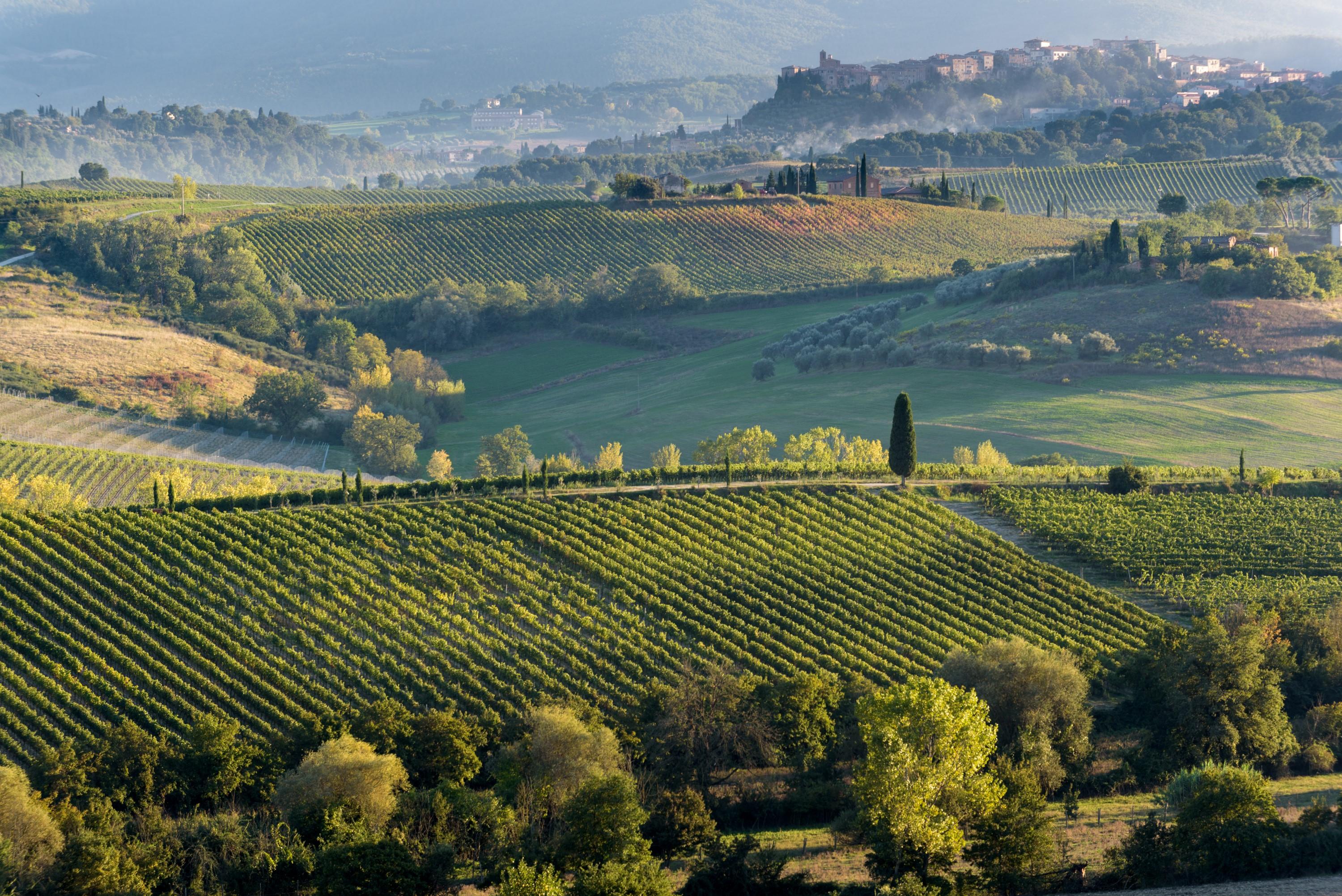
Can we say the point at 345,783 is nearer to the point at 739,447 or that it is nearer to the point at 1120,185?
the point at 739,447

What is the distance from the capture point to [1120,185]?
546ft

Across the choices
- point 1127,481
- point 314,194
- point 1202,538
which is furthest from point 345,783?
point 314,194

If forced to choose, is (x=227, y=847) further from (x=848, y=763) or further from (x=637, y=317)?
(x=637, y=317)

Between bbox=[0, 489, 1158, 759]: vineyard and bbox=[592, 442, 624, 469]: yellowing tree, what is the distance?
1883 cm

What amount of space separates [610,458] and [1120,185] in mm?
111379

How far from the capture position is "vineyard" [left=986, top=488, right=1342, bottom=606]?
171 ft

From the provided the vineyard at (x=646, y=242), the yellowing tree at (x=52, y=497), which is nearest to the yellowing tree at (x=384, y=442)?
the yellowing tree at (x=52, y=497)

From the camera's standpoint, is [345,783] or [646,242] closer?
[345,783]

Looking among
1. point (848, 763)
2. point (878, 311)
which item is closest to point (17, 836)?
point (848, 763)

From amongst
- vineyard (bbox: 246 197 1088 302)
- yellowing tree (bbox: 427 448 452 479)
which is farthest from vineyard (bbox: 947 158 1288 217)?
yellowing tree (bbox: 427 448 452 479)

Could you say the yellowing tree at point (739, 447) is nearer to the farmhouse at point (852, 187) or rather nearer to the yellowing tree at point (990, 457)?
the yellowing tree at point (990, 457)

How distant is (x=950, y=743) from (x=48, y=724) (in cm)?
2547

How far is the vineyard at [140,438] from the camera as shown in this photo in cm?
7819

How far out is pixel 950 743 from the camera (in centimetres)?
3625
